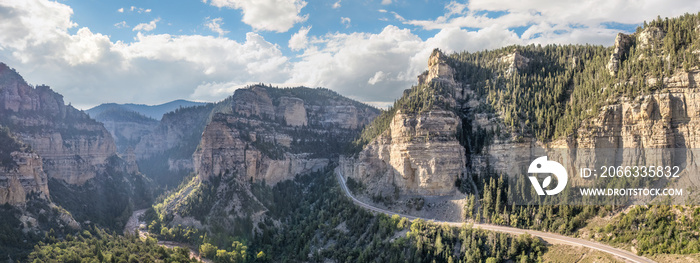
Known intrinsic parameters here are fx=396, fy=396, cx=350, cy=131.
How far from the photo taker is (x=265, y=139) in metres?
160

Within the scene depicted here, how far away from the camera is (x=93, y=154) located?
577 ft

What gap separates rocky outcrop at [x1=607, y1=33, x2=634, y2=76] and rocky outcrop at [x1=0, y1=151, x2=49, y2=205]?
153 metres

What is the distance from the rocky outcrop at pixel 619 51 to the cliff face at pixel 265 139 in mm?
112125

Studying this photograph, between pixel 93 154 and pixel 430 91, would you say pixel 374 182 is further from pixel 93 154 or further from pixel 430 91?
pixel 93 154

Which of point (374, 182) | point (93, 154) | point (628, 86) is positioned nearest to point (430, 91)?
point (374, 182)

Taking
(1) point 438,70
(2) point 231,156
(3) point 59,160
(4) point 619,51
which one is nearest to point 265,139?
(2) point 231,156

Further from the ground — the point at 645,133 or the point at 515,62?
the point at 515,62

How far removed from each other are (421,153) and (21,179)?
4240 inches

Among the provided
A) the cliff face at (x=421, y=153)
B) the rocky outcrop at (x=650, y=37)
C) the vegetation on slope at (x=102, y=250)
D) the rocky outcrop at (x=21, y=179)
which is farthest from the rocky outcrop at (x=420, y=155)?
the rocky outcrop at (x=21, y=179)

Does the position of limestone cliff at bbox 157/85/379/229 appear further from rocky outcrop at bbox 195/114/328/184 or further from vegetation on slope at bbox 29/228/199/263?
vegetation on slope at bbox 29/228/199/263

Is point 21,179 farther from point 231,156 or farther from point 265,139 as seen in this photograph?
point 265,139

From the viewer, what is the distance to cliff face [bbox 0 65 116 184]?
144625 millimetres

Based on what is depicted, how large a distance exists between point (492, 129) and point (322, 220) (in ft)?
186

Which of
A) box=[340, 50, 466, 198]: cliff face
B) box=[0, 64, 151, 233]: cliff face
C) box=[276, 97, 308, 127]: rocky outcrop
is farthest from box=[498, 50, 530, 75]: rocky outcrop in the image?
Result: box=[0, 64, 151, 233]: cliff face
